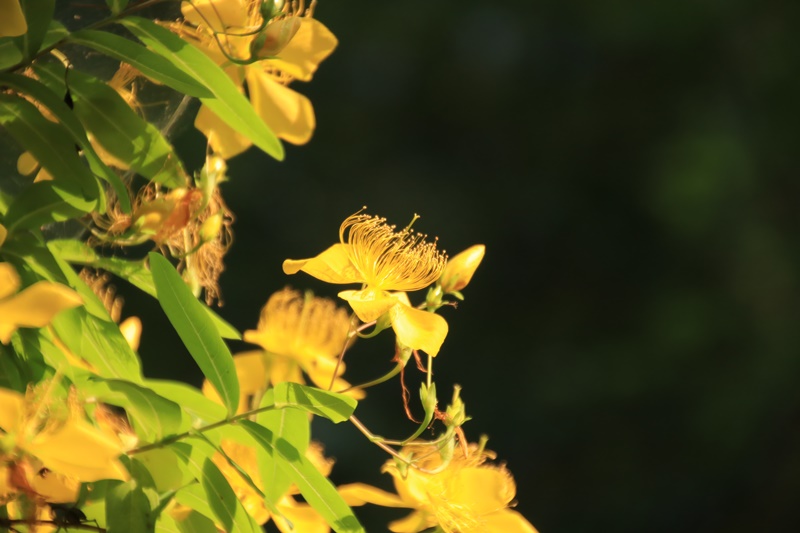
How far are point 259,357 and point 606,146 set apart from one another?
2245 millimetres

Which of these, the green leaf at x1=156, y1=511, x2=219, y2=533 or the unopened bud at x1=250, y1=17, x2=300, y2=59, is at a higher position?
the unopened bud at x1=250, y1=17, x2=300, y2=59

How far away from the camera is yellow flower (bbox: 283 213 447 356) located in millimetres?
348

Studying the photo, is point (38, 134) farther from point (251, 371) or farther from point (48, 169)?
point (251, 371)

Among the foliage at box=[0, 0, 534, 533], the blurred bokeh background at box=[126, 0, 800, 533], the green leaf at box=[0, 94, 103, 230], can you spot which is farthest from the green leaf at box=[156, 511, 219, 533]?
the blurred bokeh background at box=[126, 0, 800, 533]

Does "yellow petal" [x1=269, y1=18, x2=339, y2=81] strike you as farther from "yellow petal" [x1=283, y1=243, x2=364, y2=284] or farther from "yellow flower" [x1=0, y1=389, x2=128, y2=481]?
"yellow flower" [x1=0, y1=389, x2=128, y2=481]

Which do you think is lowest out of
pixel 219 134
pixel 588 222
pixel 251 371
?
pixel 588 222

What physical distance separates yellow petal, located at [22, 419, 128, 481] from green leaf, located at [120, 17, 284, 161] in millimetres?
134

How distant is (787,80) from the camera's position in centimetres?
261

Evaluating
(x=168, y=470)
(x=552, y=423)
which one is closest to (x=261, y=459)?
(x=168, y=470)

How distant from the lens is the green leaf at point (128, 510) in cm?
30

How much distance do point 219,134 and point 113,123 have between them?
0.19ft

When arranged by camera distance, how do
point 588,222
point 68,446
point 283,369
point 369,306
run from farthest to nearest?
point 588,222 → point 283,369 → point 369,306 → point 68,446

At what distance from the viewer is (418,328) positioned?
1.15 feet

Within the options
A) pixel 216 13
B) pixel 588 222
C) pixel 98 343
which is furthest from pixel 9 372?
pixel 588 222
